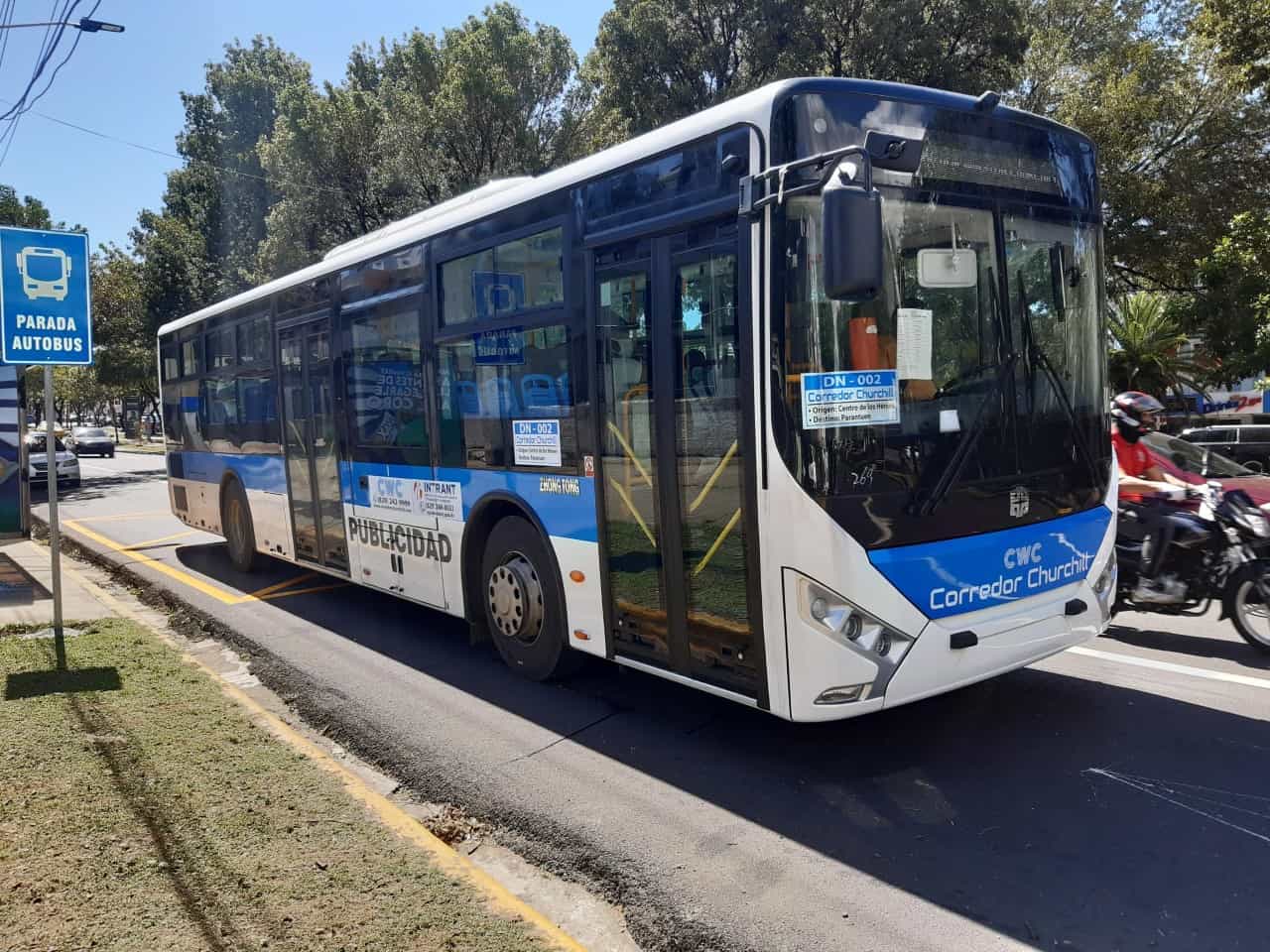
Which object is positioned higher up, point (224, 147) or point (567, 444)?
point (224, 147)

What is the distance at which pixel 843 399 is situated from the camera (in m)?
4.21

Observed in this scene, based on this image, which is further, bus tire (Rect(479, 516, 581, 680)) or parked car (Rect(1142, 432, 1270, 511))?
parked car (Rect(1142, 432, 1270, 511))

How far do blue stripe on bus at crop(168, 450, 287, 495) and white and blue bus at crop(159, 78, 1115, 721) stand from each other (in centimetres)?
412

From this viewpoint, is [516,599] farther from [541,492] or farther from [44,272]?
[44,272]

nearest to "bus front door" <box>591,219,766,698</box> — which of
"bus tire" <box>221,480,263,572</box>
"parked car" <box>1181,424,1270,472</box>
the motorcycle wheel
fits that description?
the motorcycle wheel

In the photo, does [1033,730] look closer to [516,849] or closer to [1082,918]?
[1082,918]

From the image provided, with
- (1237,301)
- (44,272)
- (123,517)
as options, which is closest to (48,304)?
(44,272)

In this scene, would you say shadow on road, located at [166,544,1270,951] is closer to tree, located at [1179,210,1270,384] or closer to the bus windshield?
the bus windshield

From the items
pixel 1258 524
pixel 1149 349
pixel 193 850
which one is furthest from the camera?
pixel 1149 349

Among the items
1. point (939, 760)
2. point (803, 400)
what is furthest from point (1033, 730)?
point (803, 400)

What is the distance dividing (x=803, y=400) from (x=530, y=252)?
2499mm

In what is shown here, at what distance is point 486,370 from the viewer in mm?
6461

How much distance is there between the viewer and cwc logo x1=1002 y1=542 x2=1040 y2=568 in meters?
4.69

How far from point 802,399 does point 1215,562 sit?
413 cm
